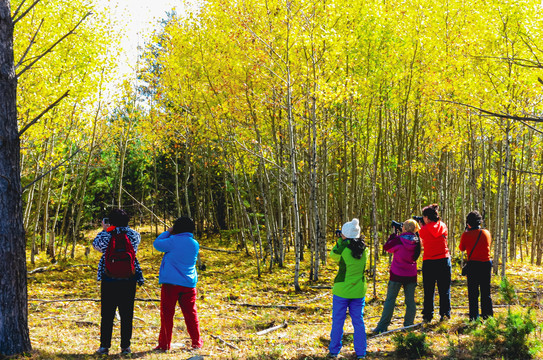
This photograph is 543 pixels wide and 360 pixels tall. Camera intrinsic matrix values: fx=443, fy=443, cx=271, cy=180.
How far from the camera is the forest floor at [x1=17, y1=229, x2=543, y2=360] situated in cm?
544

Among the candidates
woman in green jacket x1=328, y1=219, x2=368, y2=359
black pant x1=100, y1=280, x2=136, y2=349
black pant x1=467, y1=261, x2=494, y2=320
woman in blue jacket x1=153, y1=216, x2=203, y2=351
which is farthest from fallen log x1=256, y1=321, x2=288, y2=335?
black pant x1=467, y1=261, x2=494, y2=320

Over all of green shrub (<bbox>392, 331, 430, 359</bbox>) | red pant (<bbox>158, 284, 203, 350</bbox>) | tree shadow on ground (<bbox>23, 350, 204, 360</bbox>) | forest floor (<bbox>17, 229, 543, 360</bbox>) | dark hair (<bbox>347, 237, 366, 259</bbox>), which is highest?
dark hair (<bbox>347, 237, 366, 259</bbox>)

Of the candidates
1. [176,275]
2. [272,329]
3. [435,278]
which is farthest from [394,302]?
[176,275]

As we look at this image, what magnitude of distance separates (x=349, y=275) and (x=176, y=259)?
6.72ft

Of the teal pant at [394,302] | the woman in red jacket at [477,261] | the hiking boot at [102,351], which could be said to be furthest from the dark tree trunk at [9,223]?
the woman in red jacket at [477,261]

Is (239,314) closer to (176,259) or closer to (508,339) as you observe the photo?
(176,259)

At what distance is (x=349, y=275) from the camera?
4.99m

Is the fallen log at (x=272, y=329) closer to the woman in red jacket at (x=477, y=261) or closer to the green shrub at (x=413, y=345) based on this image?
the green shrub at (x=413, y=345)

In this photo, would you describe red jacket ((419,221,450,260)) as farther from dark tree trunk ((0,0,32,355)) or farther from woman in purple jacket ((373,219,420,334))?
dark tree trunk ((0,0,32,355))

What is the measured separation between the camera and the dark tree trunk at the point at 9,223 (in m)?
4.54

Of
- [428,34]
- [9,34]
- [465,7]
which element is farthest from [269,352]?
[465,7]

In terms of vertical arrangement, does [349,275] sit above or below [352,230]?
below

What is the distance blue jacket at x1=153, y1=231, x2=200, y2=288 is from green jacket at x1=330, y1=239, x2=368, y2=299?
1.69 m

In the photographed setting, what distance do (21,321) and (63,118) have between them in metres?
9.35
